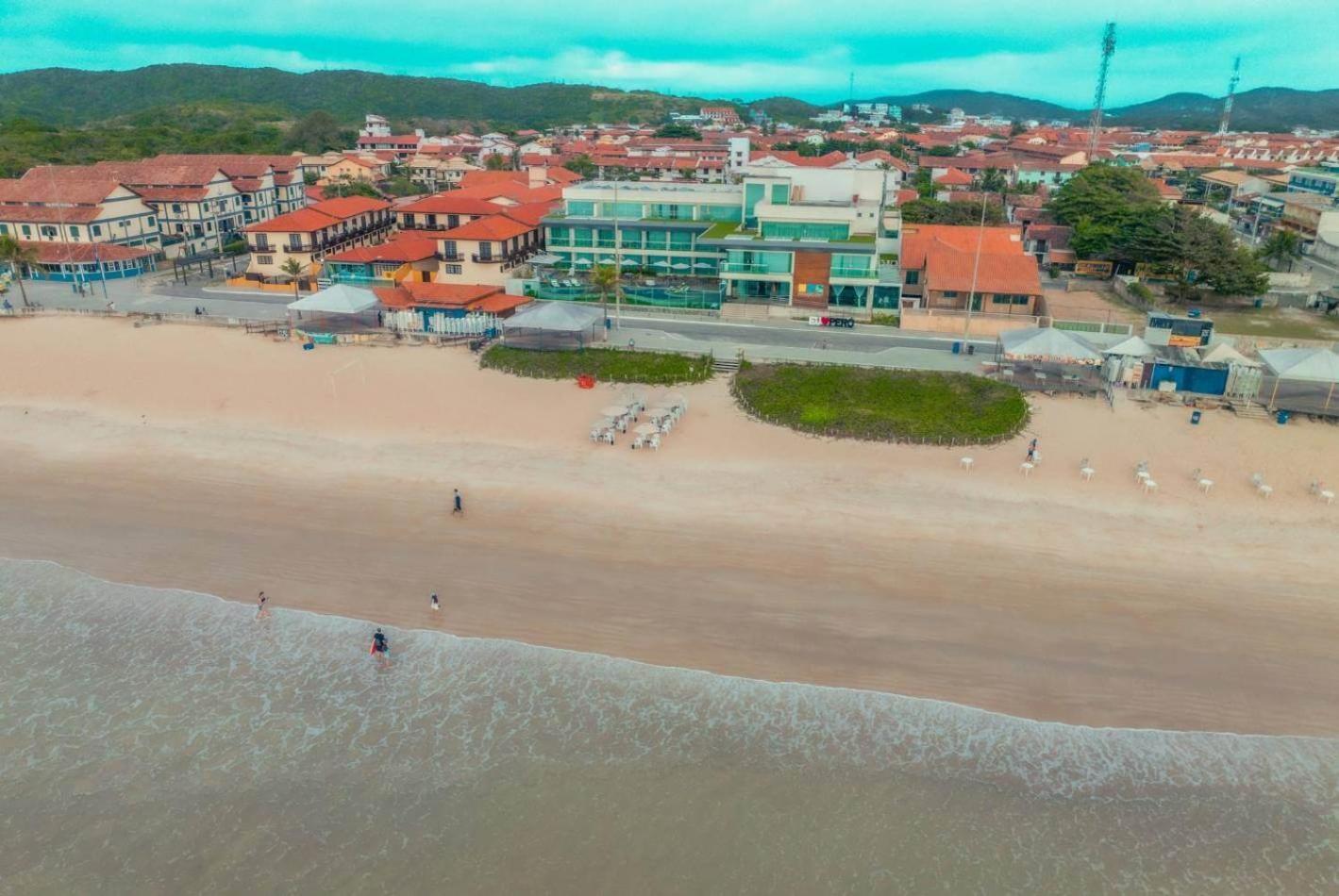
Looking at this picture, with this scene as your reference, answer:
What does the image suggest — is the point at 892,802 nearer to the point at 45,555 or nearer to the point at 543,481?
the point at 543,481

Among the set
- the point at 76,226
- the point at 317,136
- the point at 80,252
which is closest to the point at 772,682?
the point at 80,252

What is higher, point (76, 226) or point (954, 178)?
point (954, 178)

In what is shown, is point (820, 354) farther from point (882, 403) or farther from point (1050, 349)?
point (1050, 349)

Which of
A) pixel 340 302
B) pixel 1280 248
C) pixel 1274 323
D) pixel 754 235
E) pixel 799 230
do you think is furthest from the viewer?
pixel 1280 248

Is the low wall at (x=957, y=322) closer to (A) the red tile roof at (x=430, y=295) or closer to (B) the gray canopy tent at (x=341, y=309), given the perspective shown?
(A) the red tile roof at (x=430, y=295)

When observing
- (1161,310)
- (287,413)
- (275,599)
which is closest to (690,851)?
(275,599)

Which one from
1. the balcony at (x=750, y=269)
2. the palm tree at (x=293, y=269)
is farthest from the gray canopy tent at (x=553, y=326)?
the palm tree at (x=293, y=269)

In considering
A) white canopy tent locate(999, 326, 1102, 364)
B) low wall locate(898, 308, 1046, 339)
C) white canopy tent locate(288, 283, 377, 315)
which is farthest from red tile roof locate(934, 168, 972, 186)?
white canopy tent locate(288, 283, 377, 315)

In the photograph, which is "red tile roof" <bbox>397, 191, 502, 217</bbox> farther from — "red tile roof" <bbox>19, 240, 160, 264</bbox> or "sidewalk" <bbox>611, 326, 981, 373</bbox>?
"sidewalk" <bbox>611, 326, 981, 373</bbox>
